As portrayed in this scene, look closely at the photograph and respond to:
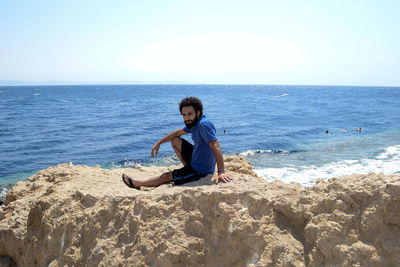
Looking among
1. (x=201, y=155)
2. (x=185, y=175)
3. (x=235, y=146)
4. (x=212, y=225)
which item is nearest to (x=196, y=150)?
(x=201, y=155)

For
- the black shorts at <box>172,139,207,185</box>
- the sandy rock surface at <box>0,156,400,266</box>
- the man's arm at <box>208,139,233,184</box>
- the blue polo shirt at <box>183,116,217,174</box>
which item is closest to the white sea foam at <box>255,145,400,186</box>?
the blue polo shirt at <box>183,116,217,174</box>

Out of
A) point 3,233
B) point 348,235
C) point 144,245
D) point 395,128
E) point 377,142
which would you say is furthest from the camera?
point 395,128

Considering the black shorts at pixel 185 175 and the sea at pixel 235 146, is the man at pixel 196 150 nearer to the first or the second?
the black shorts at pixel 185 175

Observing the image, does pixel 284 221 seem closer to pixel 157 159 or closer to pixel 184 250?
pixel 184 250

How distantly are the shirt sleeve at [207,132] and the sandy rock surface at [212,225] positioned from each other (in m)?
0.59

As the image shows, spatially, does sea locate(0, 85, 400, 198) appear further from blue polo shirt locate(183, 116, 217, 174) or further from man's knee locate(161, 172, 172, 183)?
man's knee locate(161, 172, 172, 183)

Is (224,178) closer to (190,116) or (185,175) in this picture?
(185,175)

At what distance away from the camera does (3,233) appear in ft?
14.3

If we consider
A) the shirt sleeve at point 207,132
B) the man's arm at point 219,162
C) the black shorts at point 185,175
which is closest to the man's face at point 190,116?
the shirt sleeve at point 207,132

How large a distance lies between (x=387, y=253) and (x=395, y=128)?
25834mm

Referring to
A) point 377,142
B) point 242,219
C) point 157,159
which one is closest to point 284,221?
point 242,219

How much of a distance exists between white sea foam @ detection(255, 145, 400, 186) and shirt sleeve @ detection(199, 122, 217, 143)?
727cm

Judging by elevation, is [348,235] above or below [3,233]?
above

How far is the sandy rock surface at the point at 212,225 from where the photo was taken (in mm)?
2807
